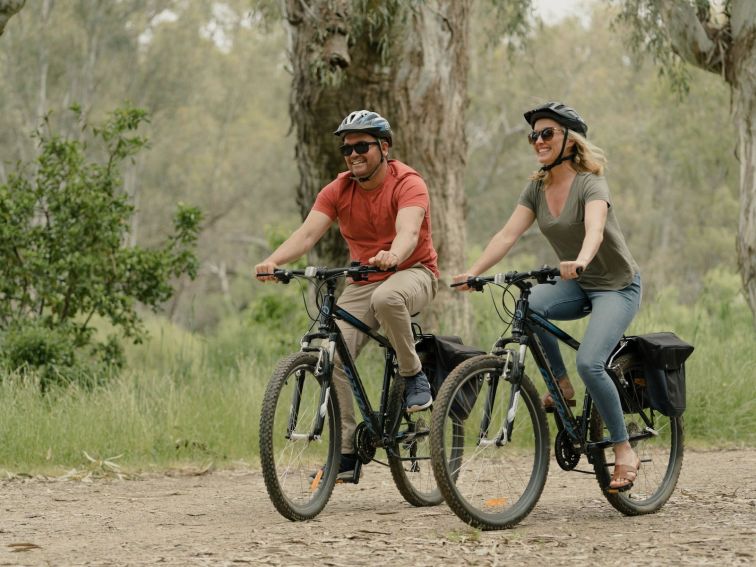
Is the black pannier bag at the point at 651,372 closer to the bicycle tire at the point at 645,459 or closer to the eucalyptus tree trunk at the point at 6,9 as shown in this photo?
the bicycle tire at the point at 645,459

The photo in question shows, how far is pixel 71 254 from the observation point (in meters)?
11.2

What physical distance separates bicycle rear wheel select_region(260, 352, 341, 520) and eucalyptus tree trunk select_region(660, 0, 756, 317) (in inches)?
272

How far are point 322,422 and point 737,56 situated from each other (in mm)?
7498

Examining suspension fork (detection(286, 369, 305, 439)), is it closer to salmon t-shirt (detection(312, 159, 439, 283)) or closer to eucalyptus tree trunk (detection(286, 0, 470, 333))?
salmon t-shirt (detection(312, 159, 439, 283))

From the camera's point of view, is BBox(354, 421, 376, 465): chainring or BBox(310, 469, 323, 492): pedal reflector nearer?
BBox(310, 469, 323, 492): pedal reflector

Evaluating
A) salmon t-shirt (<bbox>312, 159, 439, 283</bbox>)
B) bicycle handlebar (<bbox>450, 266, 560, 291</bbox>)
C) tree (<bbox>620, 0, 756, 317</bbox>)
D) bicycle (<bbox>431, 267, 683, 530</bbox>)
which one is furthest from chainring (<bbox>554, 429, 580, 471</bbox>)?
tree (<bbox>620, 0, 756, 317</bbox>)

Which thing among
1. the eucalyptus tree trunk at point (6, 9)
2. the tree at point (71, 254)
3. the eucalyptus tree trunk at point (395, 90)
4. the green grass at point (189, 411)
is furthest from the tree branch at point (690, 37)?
the eucalyptus tree trunk at point (6, 9)

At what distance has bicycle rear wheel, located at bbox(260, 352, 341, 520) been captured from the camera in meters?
5.76

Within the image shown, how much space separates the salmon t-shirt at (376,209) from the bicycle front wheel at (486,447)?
857mm

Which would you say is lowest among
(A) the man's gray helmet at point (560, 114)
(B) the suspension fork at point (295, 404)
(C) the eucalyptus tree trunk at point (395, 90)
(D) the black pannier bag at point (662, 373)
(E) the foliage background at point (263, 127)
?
(B) the suspension fork at point (295, 404)

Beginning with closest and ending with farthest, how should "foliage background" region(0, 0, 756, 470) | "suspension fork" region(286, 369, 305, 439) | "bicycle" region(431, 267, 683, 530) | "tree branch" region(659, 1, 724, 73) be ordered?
"bicycle" region(431, 267, 683, 530), "suspension fork" region(286, 369, 305, 439), "tree branch" region(659, 1, 724, 73), "foliage background" region(0, 0, 756, 470)

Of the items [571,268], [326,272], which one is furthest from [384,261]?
[571,268]

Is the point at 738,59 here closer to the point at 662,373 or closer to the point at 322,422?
the point at 662,373

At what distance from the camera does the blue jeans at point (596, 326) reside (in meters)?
6.03
